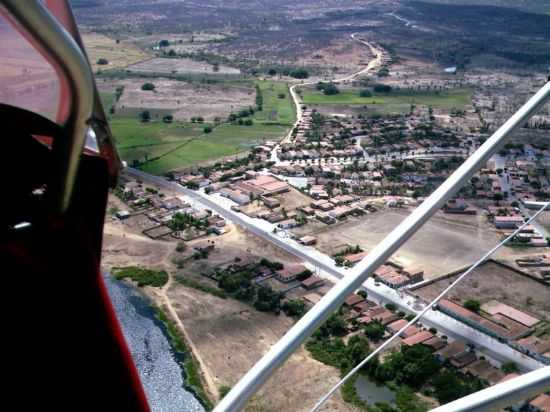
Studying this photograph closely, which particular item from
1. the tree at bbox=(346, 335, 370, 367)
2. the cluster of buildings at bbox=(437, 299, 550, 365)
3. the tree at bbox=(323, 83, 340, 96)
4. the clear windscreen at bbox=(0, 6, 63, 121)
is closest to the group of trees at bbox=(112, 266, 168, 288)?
the tree at bbox=(346, 335, 370, 367)

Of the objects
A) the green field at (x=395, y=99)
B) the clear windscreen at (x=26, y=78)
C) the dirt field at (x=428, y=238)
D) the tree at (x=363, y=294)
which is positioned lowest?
the green field at (x=395, y=99)

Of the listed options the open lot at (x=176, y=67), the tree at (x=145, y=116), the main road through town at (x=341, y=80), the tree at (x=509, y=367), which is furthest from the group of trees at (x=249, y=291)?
the open lot at (x=176, y=67)

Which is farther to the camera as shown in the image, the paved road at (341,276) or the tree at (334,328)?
the tree at (334,328)

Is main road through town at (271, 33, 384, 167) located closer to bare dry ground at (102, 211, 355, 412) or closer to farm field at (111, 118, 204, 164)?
farm field at (111, 118, 204, 164)

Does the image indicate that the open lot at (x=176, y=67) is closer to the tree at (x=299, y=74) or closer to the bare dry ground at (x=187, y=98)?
the bare dry ground at (x=187, y=98)

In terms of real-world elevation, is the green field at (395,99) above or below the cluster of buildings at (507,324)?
below

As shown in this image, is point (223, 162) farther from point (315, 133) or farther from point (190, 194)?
point (315, 133)

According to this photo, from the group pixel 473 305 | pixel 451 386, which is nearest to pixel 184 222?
pixel 473 305
